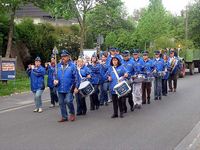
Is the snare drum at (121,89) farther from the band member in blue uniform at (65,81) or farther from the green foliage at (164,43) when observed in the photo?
the green foliage at (164,43)

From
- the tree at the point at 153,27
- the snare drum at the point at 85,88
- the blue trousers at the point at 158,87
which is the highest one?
the tree at the point at 153,27

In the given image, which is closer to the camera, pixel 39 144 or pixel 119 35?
pixel 39 144

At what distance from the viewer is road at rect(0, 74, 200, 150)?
31.6 feet

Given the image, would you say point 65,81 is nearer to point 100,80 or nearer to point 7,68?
point 100,80

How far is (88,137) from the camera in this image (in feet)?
34.1

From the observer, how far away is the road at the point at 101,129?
9633 mm

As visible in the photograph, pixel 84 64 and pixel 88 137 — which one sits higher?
pixel 84 64

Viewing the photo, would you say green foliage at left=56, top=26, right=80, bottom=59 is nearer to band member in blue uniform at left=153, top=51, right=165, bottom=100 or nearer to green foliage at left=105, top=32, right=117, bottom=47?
green foliage at left=105, top=32, right=117, bottom=47

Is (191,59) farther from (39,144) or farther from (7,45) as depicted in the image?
(39,144)

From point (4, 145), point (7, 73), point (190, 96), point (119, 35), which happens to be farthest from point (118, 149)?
point (119, 35)

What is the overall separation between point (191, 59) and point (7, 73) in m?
17.4

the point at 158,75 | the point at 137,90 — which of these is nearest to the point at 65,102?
the point at 137,90

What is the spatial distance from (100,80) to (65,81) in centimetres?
330

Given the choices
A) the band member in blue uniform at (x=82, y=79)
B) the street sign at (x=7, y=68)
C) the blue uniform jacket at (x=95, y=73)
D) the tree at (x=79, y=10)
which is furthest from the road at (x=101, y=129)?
the tree at (x=79, y=10)
